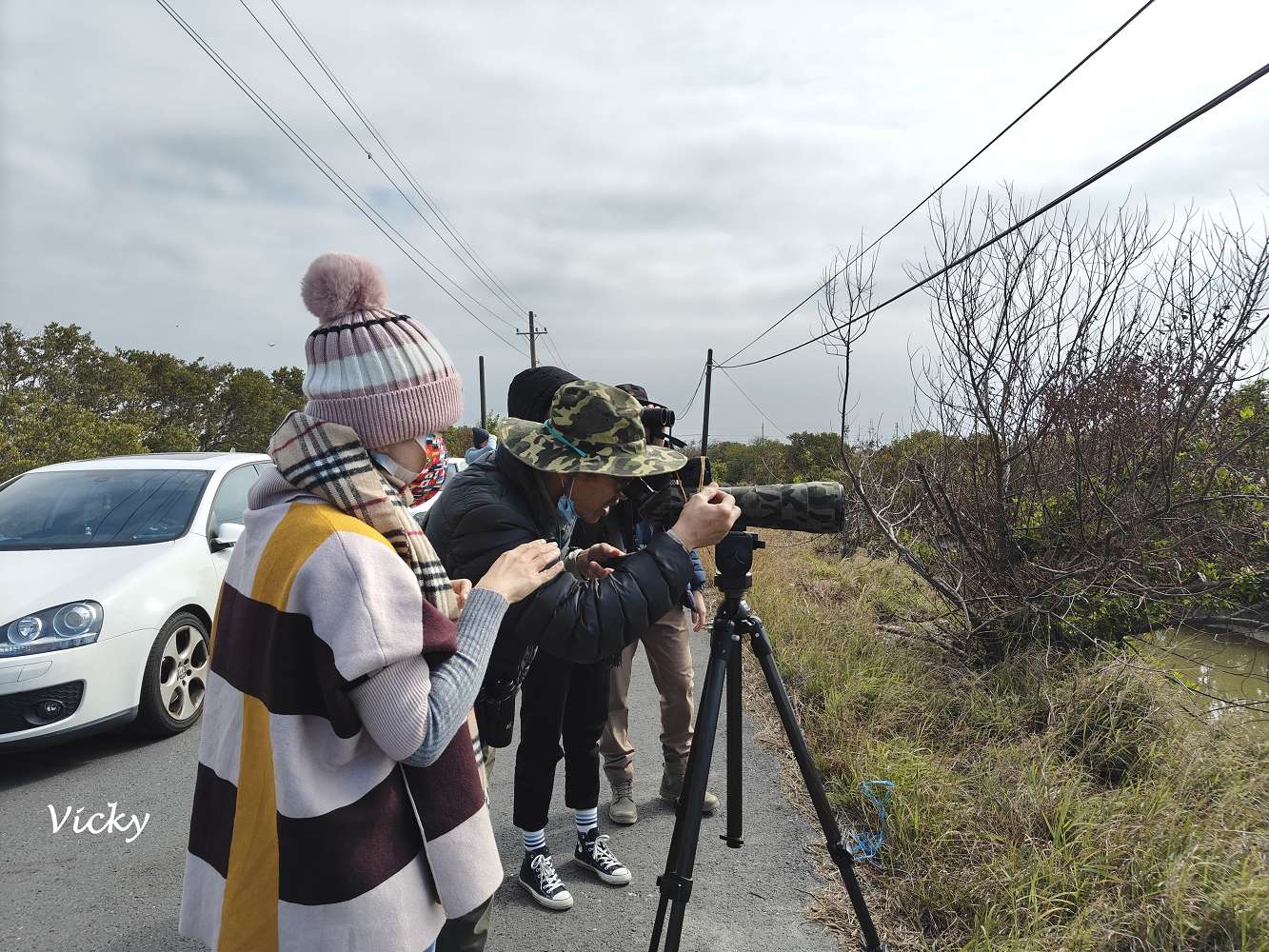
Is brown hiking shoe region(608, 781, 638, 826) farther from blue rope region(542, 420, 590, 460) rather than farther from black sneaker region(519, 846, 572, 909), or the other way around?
blue rope region(542, 420, 590, 460)

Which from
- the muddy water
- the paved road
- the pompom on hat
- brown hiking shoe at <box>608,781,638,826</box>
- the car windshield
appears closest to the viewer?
the pompom on hat

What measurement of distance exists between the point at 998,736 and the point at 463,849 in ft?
10.9

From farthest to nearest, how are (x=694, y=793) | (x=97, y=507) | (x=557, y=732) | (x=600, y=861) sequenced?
(x=97, y=507) → (x=600, y=861) → (x=557, y=732) → (x=694, y=793)

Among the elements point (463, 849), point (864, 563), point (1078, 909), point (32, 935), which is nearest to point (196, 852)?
point (463, 849)

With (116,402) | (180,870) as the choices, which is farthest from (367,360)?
(116,402)

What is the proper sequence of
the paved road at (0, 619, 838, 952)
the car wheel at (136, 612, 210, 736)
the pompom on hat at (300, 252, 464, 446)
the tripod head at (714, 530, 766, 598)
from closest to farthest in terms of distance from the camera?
the pompom on hat at (300, 252, 464, 446)
the tripod head at (714, 530, 766, 598)
the paved road at (0, 619, 838, 952)
the car wheel at (136, 612, 210, 736)

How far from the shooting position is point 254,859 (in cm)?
128

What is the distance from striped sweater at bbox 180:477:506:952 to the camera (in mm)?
1217

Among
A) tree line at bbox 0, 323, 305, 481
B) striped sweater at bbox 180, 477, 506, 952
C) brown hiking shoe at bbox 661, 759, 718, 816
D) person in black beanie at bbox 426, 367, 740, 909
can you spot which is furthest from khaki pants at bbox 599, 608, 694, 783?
tree line at bbox 0, 323, 305, 481

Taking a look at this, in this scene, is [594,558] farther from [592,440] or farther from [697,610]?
[697,610]

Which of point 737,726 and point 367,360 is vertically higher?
point 367,360

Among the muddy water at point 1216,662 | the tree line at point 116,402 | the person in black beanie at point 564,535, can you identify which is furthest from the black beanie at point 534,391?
the tree line at point 116,402

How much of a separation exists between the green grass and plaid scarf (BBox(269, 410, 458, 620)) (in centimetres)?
206

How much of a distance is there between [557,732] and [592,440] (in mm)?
1146
